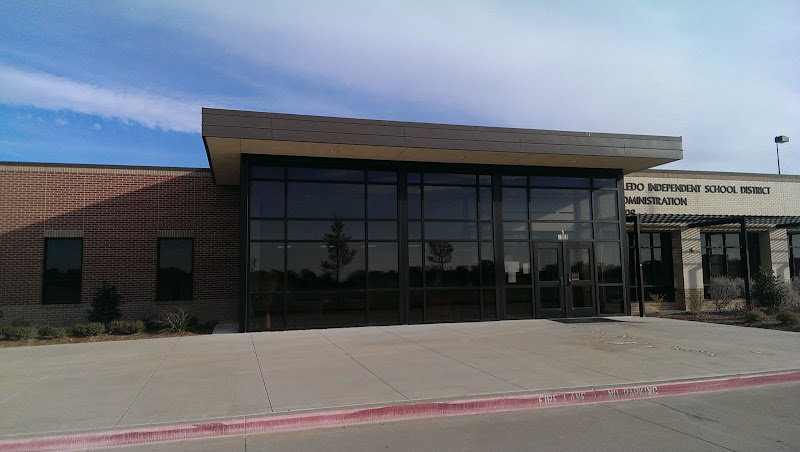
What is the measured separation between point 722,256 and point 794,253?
395cm

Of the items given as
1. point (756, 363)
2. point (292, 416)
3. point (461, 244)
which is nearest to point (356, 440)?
point (292, 416)

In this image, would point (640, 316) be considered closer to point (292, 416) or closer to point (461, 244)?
point (461, 244)

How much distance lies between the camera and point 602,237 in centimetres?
1759

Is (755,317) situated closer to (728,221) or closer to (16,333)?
(728,221)

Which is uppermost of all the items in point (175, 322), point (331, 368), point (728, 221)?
point (728, 221)

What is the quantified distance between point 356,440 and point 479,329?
29.8 feet

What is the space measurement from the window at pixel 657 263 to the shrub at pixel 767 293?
3305 millimetres

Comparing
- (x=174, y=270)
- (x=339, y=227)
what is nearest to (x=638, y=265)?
(x=339, y=227)

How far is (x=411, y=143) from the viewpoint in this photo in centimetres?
1435

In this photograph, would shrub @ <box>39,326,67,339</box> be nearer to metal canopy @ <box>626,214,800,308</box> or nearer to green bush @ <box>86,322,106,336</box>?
green bush @ <box>86,322,106,336</box>

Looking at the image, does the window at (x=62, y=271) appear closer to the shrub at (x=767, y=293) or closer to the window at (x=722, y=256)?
the shrub at (x=767, y=293)

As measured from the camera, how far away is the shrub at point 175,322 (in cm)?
1479

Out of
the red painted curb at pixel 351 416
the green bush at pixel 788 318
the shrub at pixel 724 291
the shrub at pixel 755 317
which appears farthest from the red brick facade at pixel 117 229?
the shrub at pixel 724 291

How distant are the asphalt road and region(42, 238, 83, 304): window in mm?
12968
